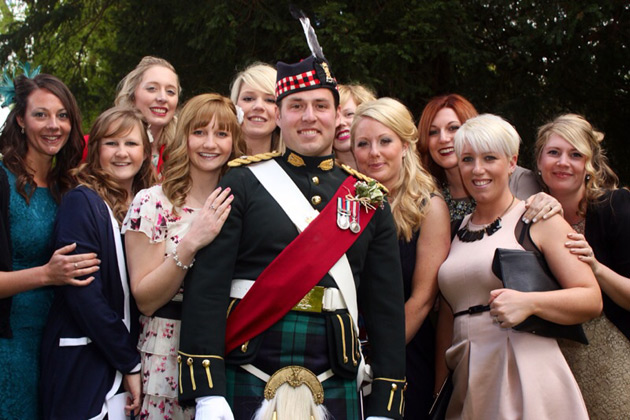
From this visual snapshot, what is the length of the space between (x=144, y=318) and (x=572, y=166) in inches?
94.6

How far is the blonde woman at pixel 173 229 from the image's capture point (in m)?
2.97

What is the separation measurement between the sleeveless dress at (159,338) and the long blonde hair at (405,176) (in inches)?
45.7

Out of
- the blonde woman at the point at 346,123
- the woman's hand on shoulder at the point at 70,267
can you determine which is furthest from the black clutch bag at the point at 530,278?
the woman's hand on shoulder at the point at 70,267

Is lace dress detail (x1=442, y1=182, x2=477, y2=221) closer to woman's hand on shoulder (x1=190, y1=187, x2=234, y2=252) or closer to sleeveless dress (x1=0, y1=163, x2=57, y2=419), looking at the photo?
woman's hand on shoulder (x1=190, y1=187, x2=234, y2=252)

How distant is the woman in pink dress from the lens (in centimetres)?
309

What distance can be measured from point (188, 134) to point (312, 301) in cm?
117

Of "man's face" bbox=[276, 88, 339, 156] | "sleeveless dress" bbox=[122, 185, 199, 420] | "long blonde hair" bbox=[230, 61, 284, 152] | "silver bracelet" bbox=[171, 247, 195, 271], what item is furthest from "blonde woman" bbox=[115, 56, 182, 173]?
"man's face" bbox=[276, 88, 339, 156]

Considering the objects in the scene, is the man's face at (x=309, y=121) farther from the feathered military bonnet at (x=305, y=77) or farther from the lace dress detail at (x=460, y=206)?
the lace dress detail at (x=460, y=206)

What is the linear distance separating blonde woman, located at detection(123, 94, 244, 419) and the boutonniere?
56 centimetres

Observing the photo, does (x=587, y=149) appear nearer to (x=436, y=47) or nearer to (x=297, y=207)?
(x=297, y=207)

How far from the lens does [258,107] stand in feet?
14.4

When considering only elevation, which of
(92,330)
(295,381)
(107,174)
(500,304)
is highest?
(107,174)

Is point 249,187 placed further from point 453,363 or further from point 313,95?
point 453,363

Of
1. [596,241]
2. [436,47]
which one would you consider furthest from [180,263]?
[436,47]
